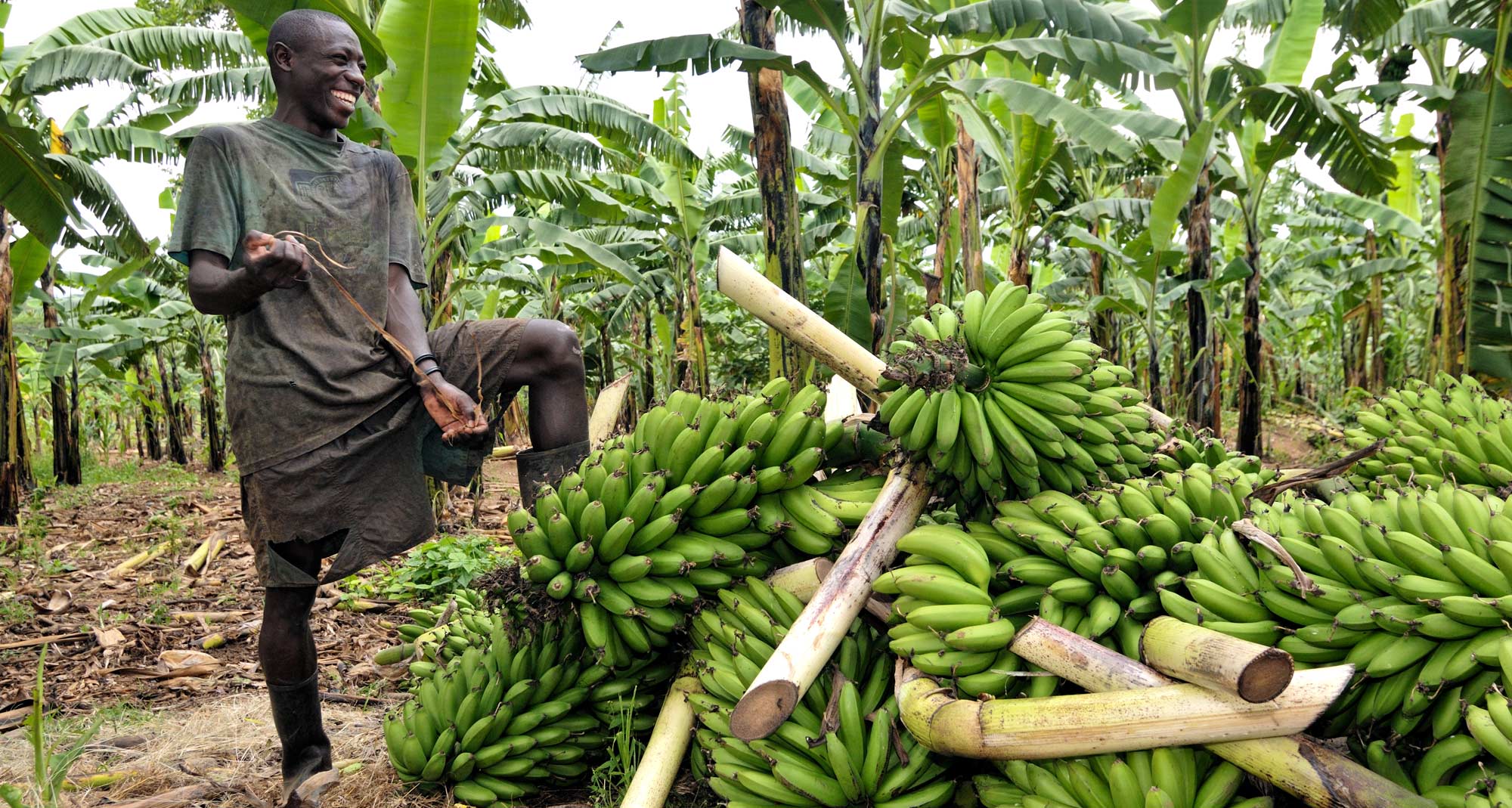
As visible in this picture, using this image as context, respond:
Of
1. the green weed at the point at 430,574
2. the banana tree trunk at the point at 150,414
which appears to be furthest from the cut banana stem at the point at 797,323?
the banana tree trunk at the point at 150,414

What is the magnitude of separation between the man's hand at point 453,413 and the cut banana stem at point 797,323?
73 cm

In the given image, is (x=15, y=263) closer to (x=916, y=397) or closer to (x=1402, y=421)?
(x=916, y=397)

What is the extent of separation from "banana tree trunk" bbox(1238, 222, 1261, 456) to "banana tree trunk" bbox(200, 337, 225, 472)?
1156cm

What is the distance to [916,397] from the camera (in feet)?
6.75

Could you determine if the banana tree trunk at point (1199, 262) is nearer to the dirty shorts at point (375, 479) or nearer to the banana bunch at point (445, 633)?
the banana bunch at point (445, 633)

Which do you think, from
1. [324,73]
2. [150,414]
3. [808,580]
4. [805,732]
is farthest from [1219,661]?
[150,414]

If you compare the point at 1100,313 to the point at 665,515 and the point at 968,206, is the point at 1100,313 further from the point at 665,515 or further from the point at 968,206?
the point at 665,515

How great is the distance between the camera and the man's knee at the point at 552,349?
2.57 meters

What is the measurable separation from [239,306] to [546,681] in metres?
1.23

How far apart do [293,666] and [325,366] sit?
2.69 feet

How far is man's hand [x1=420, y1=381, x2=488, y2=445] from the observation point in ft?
7.93

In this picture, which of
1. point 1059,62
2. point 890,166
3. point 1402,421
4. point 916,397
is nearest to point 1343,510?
point 916,397

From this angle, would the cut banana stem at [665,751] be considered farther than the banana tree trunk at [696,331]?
No

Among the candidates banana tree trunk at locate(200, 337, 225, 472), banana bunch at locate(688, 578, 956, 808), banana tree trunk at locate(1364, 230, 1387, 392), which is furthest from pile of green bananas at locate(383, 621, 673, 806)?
banana tree trunk at locate(200, 337, 225, 472)
